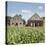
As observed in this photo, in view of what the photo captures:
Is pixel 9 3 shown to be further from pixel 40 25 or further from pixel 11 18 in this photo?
pixel 40 25

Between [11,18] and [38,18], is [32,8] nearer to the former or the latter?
[38,18]

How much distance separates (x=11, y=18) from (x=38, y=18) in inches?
15.6

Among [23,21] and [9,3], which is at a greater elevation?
[9,3]

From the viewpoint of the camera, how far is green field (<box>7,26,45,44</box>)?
1.76 meters

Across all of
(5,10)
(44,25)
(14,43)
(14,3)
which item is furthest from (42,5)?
(14,43)

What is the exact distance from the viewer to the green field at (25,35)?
1.76 m

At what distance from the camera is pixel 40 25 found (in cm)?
183

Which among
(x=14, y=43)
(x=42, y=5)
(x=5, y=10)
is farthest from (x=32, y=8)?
(x=14, y=43)

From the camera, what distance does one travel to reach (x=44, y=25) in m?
1.85

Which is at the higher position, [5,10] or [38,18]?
[5,10]

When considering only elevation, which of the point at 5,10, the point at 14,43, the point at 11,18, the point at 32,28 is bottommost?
the point at 14,43

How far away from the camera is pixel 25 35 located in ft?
5.89

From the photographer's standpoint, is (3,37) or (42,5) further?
(42,5)

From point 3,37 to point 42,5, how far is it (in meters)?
A: 0.74
